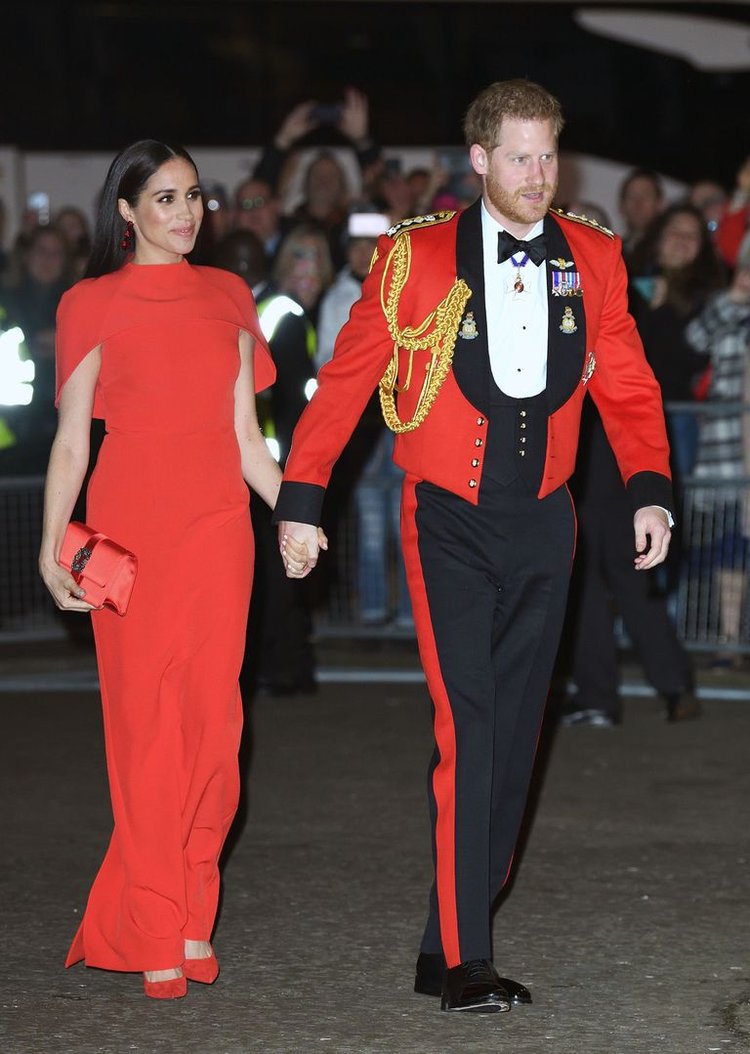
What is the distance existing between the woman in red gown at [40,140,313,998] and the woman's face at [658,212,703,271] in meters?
5.43

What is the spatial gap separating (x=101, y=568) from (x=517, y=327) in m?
1.21

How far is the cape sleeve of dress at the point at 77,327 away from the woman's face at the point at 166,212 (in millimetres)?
185

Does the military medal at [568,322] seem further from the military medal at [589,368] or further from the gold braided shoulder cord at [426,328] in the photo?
the gold braided shoulder cord at [426,328]

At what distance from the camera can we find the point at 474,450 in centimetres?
473

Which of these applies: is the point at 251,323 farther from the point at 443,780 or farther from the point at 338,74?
the point at 338,74

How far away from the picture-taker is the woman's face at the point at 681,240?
10.1 metres

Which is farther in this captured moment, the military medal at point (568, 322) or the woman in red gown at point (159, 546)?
the woman in red gown at point (159, 546)

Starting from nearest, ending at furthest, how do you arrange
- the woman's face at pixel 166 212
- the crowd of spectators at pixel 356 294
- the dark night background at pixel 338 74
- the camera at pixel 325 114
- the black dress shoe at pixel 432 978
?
the black dress shoe at pixel 432 978 < the woman's face at pixel 166 212 < the crowd of spectators at pixel 356 294 < the camera at pixel 325 114 < the dark night background at pixel 338 74

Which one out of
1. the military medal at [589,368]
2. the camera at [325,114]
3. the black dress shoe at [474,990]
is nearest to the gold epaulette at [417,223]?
the military medal at [589,368]

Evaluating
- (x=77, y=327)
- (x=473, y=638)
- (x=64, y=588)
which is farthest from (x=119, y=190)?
(x=473, y=638)

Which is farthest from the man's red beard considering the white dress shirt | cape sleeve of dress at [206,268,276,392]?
cape sleeve of dress at [206,268,276,392]

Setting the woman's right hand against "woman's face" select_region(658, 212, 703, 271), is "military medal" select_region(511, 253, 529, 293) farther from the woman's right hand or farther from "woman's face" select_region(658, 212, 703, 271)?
"woman's face" select_region(658, 212, 703, 271)

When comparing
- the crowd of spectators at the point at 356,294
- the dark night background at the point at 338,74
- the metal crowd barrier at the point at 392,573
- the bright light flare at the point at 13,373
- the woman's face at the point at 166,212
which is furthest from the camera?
the dark night background at the point at 338,74

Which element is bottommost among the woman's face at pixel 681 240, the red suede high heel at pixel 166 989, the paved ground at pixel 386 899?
the paved ground at pixel 386 899
